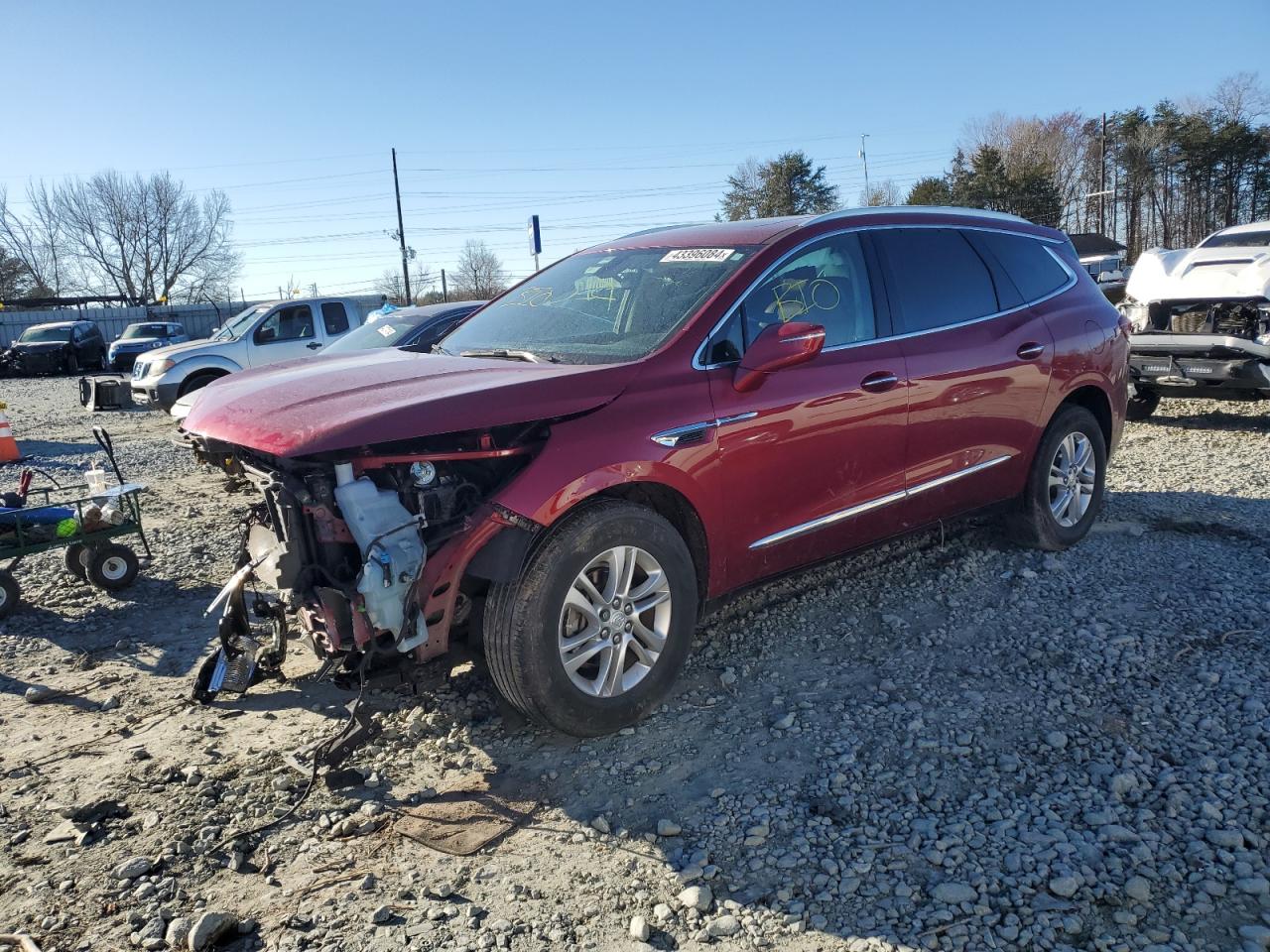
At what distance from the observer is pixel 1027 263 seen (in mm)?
5148

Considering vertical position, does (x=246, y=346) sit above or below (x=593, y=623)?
above

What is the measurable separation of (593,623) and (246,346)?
13.5 meters

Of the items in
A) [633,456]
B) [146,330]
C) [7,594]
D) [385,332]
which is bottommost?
[7,594]

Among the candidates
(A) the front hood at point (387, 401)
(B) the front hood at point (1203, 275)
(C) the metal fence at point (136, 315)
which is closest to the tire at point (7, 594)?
(A) the front hood at point (387, 401)

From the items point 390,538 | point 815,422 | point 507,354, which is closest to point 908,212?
point 815,422

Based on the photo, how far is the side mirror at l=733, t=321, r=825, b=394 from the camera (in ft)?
11.6

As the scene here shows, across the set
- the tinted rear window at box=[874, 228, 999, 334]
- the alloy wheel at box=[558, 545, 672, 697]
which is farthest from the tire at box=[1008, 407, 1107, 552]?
the alloy wheel at box=[558, 545, 672, 697]

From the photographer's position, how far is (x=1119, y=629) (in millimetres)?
4191

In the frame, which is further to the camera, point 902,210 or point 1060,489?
point 1060,489

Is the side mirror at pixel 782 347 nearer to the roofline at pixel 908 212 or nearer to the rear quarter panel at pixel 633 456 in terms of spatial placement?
the rear quarter panel at pixel 633 456

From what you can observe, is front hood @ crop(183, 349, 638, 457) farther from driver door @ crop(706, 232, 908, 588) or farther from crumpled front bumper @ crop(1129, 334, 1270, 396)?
crumpled front bumper @ crop(1129, 334, 1270, 396)

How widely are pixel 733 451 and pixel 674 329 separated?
55cm

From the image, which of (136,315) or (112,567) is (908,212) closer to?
(112,567)

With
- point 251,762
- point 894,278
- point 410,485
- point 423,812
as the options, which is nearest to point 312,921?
point 423,812
